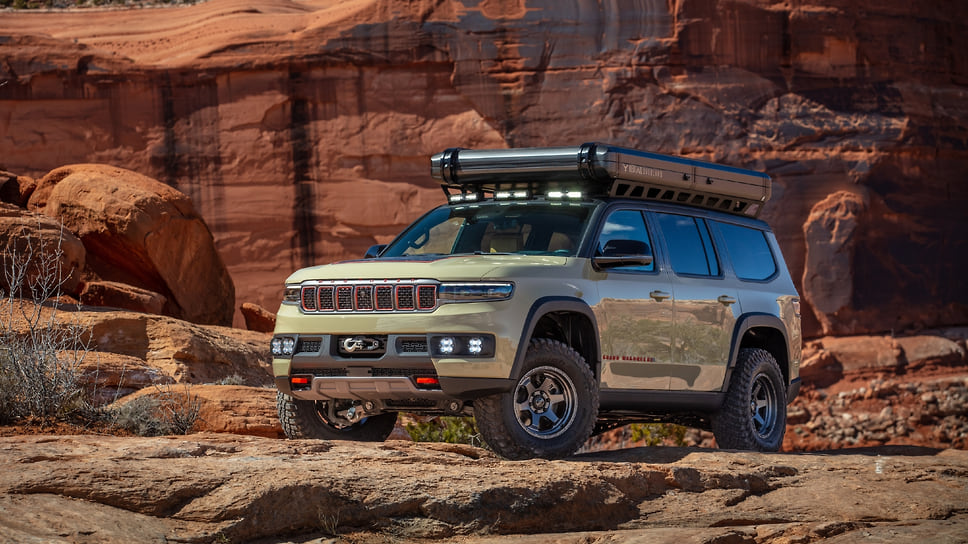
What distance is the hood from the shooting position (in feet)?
26.1

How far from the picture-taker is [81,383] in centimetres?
1123

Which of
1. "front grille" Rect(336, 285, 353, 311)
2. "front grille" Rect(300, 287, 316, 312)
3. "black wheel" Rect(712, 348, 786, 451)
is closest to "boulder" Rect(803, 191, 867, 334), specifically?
"black wheel" Rect(712, 348, 786, 451)

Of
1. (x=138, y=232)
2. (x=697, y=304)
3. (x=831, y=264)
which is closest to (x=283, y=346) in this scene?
(x=697, y=304)

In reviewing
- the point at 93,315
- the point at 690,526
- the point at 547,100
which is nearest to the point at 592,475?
the point at 690,526

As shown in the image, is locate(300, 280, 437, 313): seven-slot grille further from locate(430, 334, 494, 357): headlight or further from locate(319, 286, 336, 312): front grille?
locate(430, 334, 494, 357): headlight

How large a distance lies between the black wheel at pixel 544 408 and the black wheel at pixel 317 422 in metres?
1.36

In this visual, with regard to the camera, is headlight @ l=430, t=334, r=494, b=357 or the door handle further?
the door handle

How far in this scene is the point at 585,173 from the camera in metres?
9.11

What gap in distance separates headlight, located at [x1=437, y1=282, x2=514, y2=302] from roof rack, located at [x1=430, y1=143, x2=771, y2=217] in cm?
160

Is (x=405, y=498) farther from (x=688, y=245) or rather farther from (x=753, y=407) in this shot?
(x=753, y=407)

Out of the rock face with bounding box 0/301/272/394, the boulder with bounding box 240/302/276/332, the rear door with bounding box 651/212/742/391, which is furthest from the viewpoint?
the boulder with bounding box 240/302/276/332

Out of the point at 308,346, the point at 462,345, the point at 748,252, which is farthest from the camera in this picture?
the point at 748,252

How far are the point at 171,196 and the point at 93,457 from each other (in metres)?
13.5

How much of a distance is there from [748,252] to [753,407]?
1.35 m
